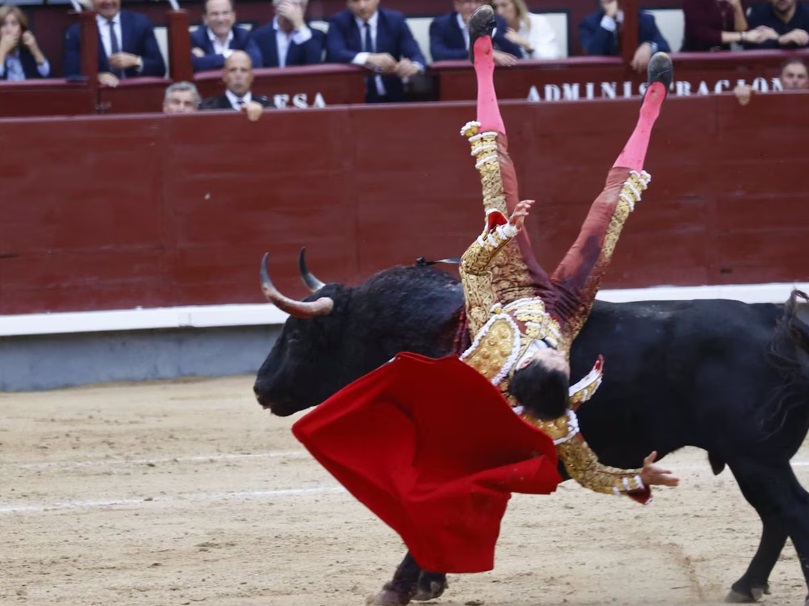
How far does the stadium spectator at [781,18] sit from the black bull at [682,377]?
5.06 m

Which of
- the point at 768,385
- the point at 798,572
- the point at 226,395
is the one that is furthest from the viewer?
the point at 226,395

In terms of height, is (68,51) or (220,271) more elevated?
(68,51)

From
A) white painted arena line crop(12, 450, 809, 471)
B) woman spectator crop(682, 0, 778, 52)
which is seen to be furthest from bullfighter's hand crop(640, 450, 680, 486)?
woman spectator crop(682, 0, 778, 52)

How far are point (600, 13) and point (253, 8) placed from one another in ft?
6.52

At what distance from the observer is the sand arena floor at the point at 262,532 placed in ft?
14.9

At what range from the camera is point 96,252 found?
8.16 metres

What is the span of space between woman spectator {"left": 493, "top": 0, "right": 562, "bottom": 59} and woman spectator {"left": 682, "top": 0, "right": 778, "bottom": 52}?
2.55ft

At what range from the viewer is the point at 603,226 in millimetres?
4383

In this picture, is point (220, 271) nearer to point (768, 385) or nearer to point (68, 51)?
point (68, 51)

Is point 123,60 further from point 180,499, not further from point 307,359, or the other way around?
point 307,359

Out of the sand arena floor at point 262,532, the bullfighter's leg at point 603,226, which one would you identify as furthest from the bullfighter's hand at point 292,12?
the bullfighter's leg at point 603,226

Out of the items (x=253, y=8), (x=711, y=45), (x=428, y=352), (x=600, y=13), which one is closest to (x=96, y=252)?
(x=253, y=8)

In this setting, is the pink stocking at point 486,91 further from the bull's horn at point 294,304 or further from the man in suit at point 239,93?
the man in suit at point 239,93

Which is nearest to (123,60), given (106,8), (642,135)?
(106,8)
